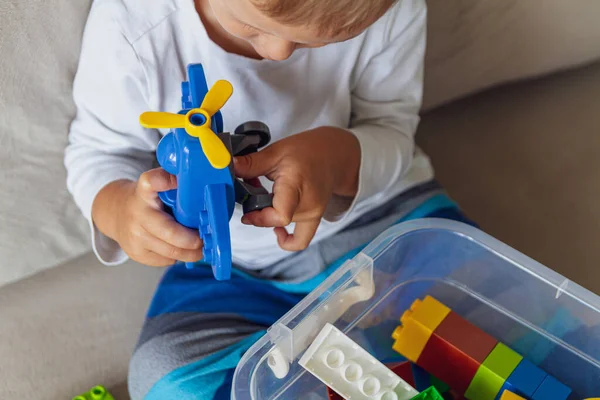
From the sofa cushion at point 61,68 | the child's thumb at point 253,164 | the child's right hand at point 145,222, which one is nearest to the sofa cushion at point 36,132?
the sofa cushion at point 61,68

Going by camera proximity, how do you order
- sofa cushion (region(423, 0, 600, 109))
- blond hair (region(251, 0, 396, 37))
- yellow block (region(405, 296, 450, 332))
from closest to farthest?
blond hair (region(251, 0, 396, 37)) → yellow block (region(405, 296, 450, 332)) → sofa cushion (region(423, 0, 600, 109))

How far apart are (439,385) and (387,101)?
303 millimetres

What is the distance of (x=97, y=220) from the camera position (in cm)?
Result: 61

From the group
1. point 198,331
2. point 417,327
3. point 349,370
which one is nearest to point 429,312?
point 417,327

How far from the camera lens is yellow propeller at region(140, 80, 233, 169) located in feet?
1.36

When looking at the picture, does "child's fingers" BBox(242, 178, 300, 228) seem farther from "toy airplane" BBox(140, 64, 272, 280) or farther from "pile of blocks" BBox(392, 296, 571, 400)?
"pile of blocks" BBox(392, 296, 571, 400)

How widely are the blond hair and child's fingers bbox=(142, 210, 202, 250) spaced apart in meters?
0.18

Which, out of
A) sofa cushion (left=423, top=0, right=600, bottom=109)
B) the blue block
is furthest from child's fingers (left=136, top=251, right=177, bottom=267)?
sofa cushion (left=423, top=0, right=600, bottom=109)

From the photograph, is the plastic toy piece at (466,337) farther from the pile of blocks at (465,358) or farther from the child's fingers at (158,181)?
the child's fingers at (158,181)

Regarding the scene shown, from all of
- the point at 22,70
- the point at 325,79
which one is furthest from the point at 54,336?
the point at 325,79

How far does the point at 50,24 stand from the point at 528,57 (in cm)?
64

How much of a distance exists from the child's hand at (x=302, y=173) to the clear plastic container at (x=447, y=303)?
6cm

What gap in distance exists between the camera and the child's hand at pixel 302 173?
510 millimetres

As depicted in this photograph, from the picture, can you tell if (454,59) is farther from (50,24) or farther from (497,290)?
(50,24)
